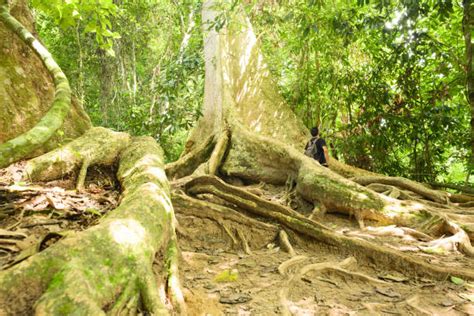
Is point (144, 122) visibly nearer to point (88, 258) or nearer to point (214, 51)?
point (214, 51)

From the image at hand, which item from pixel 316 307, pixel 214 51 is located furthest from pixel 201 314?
pixel 214 51

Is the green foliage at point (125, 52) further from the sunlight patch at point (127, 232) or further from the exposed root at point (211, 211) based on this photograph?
the sunlight patch at point (127, 232)

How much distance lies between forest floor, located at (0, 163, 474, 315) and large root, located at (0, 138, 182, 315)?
1.04 ft

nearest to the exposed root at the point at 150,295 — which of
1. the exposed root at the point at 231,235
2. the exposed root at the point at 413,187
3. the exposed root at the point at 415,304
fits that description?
the exposed root at the point at 415,304

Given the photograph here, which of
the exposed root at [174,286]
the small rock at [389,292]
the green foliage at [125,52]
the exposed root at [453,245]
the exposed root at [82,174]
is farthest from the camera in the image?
the green foliage at [125,52]

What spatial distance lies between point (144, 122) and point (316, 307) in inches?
275

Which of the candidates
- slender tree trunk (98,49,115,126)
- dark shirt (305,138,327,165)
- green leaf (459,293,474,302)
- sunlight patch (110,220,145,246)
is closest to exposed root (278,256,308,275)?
green leaf (459,293,474,302)

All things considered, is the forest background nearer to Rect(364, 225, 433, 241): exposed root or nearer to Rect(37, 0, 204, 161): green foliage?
Rect(37, 0, 204, 161): green foliage

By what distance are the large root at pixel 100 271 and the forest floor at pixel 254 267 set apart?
0.32m

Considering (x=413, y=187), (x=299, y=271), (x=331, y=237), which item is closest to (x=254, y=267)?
(x=299, y=271)

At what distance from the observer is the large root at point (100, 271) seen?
5.11 ft

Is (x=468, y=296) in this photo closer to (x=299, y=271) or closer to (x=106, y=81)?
(x=299, y=271)

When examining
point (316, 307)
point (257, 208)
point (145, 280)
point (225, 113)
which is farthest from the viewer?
point (225, 113)

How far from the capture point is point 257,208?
166 inches
